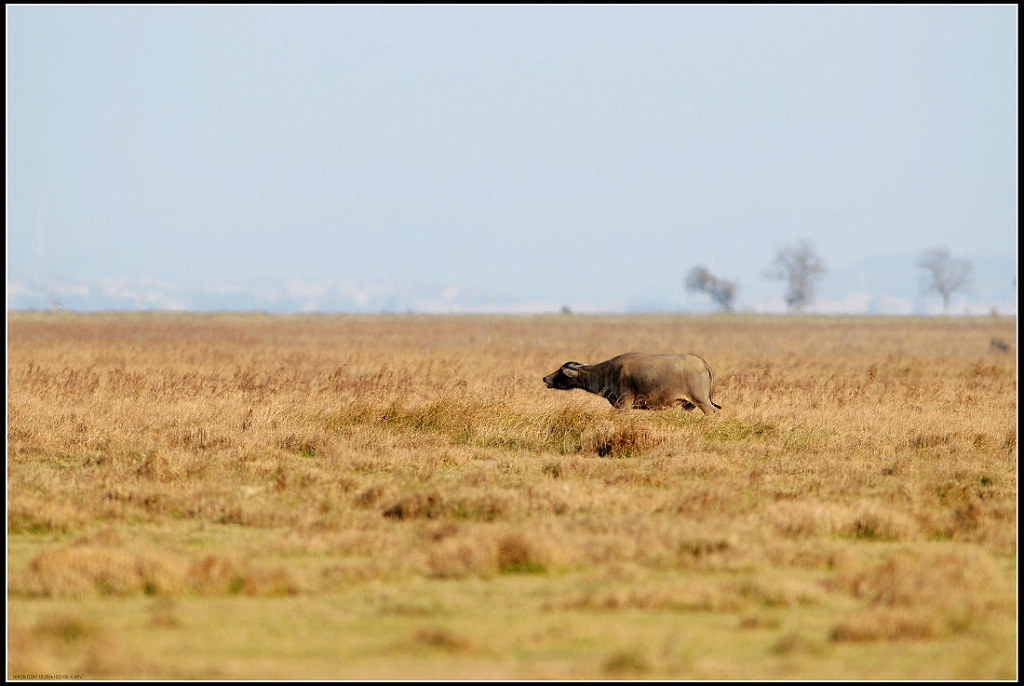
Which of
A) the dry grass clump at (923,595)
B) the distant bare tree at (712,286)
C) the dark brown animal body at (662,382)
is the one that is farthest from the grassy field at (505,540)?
the distant bare tree at (712,286)

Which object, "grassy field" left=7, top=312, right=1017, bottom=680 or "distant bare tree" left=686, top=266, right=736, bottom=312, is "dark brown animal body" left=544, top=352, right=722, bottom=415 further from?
"distant bare tree" left=686, top=266, right=736, bottom=312

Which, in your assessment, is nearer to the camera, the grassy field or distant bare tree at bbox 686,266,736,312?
the grassy field

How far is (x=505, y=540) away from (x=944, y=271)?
19376cm

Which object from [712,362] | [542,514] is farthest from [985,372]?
[542,514]

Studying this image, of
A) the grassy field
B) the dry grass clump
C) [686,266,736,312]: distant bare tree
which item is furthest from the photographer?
[686,266,736,312]: distant bare tree

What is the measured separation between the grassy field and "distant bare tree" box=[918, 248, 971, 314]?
179368mm

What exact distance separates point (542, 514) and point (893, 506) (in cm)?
324

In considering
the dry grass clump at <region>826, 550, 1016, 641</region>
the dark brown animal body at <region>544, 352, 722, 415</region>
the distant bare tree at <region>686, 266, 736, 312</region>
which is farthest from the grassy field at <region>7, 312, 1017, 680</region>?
the distant bare tree at <region>686, 266, 736, 312</region>

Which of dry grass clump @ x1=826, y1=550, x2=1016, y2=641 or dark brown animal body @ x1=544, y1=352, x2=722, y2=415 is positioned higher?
dark brown animal body @ x1=544, y1=352, x2=722, y2=415

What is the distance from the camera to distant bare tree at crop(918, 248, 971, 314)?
186 m

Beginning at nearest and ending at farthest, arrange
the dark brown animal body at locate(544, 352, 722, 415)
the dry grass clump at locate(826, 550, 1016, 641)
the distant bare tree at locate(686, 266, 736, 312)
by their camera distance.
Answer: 1. the dry grass clump at locate(826, 550, 1016, 641)
2. the dark brown animal body at locate(544, 352, 722, 415)
3. the distant bare tree at locate(686, 266, 736, 312)

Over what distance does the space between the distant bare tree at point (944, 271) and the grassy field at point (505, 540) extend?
588 ft

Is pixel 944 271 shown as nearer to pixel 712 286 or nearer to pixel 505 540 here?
pixel 712 286

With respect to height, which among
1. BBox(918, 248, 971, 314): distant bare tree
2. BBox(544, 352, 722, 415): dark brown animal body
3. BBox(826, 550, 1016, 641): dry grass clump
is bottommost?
BBox(826, 550, 1016, 641): dry grass clump
